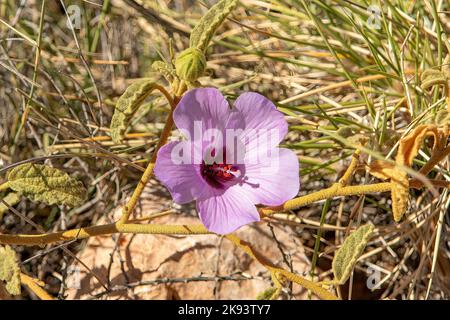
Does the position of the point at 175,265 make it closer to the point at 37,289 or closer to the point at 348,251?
the point at 37,289

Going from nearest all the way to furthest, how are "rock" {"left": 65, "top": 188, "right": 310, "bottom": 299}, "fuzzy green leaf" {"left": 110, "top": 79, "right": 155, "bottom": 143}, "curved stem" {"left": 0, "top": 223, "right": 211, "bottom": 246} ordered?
"fuzzy green leaf" {"left": 110, "top": 79, "right": 155, "bottom": 143}
"curved stem" {"left": 0, "top": 223, "right": 211, "bottom": 246}
"rock" {"left": 65, "top": 188, "right": 310, "bottom": 299}

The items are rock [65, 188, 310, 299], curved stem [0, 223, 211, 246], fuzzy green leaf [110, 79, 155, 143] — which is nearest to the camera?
fuzzy green leaf [110, 79, 155, 143]

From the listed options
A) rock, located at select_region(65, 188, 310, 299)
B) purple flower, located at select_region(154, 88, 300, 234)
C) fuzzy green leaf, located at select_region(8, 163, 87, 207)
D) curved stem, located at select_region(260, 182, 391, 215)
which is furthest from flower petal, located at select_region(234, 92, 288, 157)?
rock, located at select_region(65, 188, 310, 299)

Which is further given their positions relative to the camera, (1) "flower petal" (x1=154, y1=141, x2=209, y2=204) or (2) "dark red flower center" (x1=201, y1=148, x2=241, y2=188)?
(2) "dark red flower center" (x1=201, y1=148, x2=241, y2=188)

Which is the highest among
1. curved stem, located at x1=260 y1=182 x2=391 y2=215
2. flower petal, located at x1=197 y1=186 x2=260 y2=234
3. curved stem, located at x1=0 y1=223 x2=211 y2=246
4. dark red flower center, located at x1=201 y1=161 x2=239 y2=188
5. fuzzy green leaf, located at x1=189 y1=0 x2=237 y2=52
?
fuzzy green leaf, located at x1=189 y1=0 x2=237 y2=52

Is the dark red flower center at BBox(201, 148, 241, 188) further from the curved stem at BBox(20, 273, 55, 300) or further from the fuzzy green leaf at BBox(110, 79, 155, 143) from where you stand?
the curved stem at BBox(20, 273, 55, 300)

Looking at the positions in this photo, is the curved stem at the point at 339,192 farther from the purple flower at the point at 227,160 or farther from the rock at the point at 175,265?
the rock at the point at 175,265

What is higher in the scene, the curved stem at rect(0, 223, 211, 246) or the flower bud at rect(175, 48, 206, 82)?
the flower bud at rect(175, 48, 206, 82)

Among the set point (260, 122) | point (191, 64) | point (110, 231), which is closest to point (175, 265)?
point (110, 231)

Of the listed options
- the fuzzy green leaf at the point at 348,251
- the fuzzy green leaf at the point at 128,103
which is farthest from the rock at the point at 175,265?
the fuzzy green leaf at the point at 128,103
